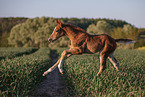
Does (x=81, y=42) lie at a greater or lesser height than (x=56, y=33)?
lesser

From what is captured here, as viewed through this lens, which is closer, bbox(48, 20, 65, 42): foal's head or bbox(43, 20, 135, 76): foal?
bbox(43, 20, 135, 76): foal

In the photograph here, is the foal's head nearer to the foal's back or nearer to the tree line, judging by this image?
the foal's back

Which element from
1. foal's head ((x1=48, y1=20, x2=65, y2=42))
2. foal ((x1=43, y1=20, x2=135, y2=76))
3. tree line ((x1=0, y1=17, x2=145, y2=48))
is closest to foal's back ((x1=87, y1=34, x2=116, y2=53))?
foal ((x1=43, y1=20, x2=135, y2=76))

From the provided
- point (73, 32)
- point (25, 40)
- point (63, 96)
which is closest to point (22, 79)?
point (63, 96)

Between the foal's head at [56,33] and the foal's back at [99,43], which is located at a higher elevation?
the foal's head at [56,33]

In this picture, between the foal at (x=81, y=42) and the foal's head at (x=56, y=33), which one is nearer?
the foal at (x=81, y=42)

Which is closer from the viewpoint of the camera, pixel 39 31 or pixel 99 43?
pixel 99 43

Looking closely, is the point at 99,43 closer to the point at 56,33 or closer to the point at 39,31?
the point at 56,33

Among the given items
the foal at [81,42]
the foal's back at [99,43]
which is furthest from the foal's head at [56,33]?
the foal's back at [99,43]

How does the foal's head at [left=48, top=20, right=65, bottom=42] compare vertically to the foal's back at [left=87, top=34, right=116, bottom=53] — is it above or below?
above

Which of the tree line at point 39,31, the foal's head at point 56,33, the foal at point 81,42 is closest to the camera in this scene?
the foal at point 81,42

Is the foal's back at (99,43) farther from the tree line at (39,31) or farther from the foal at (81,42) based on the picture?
the tree line at (39,31)

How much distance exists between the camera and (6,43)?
6038cm

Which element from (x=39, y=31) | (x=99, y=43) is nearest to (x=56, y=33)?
(x=99, y=43)
